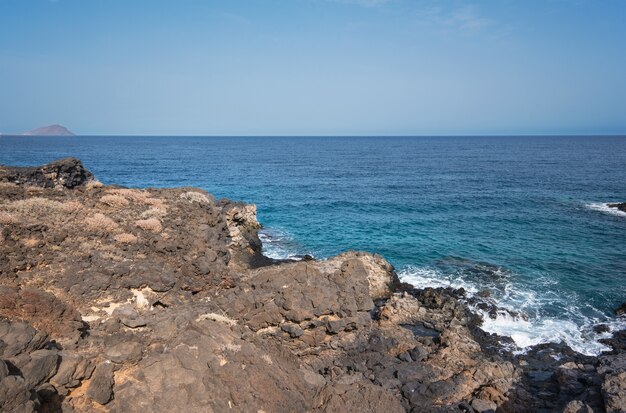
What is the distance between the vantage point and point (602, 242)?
41.4m

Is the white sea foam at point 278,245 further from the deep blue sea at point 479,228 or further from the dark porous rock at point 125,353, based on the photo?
the dark porous rock at point 125,353

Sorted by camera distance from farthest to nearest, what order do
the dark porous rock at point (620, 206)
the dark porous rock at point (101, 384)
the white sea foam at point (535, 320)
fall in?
the dark porous rock at point (620, 206) < the white sea foam at point (535, 320) < the dark porous rock at point (101, 384)

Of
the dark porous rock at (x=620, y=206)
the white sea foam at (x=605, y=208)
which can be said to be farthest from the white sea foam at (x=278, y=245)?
the dark porous rock at (x=620, y=206)

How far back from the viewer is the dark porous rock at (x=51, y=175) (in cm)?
2877

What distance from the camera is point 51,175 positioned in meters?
31.7

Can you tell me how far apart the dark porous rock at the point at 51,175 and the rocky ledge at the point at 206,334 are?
1.49 ft

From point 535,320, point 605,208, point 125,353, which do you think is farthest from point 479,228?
point 125,353

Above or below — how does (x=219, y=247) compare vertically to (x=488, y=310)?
above

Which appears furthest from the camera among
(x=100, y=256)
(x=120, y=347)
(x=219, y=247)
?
(x=219, y=247)

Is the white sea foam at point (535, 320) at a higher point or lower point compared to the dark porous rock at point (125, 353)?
lower

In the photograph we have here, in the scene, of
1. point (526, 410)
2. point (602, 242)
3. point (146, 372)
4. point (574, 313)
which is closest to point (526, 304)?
point (574, 313)

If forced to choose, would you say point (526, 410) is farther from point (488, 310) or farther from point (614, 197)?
point (614, 197)

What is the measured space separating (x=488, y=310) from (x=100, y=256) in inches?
983

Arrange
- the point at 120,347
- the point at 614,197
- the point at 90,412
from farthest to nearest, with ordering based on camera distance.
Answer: the point at 614,197, the point at 120,347, the point at 90,412
